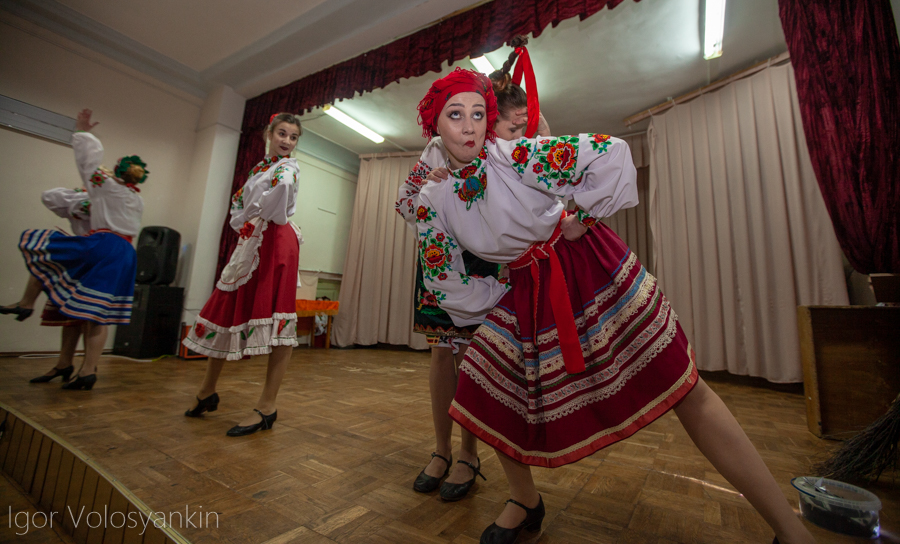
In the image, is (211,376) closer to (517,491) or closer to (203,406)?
(203,406)

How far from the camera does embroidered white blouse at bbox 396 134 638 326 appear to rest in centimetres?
77

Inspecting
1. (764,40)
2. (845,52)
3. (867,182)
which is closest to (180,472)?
(867,182)

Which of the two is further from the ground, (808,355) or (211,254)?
(211,254)

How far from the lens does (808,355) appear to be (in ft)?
5.99

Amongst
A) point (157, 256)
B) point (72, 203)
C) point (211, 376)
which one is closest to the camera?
point (211, 376)

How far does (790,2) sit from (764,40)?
1306mm

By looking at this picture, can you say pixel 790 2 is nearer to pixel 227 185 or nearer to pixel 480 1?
pixel 480 1

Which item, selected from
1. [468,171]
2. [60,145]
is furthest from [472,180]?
[60,145]

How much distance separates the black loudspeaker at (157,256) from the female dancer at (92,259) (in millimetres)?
1608

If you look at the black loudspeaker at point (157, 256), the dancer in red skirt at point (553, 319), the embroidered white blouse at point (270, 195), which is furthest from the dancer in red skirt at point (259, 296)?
the black loudspeaker at point (157, 256)

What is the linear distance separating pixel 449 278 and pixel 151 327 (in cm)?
410

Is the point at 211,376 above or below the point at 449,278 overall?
below

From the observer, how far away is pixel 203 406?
1.73 metres

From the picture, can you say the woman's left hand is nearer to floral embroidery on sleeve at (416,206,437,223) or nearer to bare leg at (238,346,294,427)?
floral embroidery on sleeve at (416,206,437,223)
